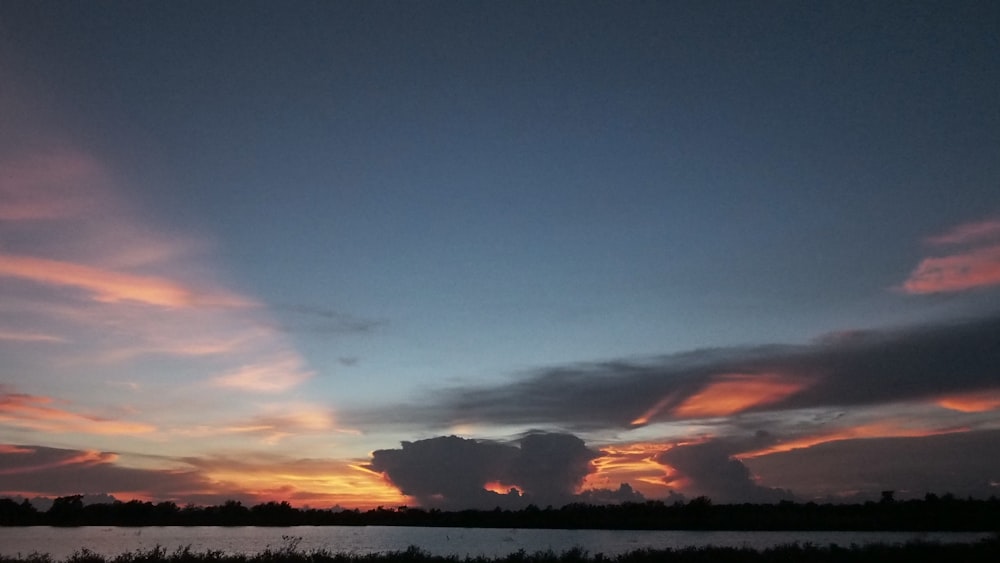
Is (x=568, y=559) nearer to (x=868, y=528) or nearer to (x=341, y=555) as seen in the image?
(x=341, y=555)

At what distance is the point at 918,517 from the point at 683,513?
182ft

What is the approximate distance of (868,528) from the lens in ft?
470

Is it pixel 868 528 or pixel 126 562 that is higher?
pixel 126 562

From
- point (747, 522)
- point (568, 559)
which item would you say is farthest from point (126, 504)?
point (568, 559)

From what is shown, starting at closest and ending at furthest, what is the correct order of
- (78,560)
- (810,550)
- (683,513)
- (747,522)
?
(78,560)
(810,550)
(747,522)
(683,513)

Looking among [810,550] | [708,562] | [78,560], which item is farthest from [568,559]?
[78,560]

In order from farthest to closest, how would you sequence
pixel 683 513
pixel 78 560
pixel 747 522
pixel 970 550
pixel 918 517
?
1. pixel 683 513
2. pixel 747 522
3. pixel 918 517
4. pixel 970 550
5. pixel 78 560

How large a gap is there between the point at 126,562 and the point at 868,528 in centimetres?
14807

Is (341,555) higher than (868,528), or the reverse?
(341,555)

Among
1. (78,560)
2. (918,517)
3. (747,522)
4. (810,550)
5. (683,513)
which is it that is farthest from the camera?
(683,513)

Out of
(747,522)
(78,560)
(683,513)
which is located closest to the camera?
(78,560)

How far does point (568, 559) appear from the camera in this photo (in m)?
30.4

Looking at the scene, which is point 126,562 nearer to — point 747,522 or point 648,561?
point 648,561

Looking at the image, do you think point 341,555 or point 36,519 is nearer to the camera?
point 341,555
